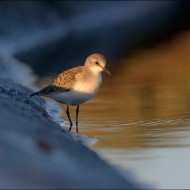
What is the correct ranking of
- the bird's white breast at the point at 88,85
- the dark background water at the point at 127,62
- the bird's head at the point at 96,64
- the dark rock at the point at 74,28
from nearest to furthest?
1. the dark background water at the point at 127,62
2. the bird's white breast at the point at 88,85
3. the bird's head at the point at 96,64
4. the dark rock at the point at 74,28

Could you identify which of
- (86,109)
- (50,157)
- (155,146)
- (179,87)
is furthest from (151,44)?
(50,157)

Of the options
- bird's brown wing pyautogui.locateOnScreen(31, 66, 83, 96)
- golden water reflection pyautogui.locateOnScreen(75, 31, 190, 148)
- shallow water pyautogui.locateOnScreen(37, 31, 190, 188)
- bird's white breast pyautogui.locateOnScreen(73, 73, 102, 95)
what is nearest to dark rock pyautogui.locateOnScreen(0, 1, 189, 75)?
golden water reflection pyautogui.locateOnScreen(75, 31, 190, 148)

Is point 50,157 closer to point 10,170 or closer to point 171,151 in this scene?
point 10,170

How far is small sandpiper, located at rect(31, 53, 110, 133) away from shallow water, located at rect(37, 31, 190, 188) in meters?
0.51

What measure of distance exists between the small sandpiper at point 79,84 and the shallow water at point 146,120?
0.51 meters

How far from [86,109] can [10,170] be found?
8275 millimetres

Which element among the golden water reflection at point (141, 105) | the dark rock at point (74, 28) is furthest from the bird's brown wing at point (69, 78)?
the dark rock at point (74, 28)

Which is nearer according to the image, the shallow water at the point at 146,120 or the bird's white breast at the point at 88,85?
the shallow water at the point at 146,120

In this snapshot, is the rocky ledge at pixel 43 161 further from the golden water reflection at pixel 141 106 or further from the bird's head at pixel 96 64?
the bird's head at pixel 96 64

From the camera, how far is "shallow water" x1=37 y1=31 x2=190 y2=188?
1066 cm

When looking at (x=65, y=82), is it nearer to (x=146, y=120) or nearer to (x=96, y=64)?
(x=96, y=64)

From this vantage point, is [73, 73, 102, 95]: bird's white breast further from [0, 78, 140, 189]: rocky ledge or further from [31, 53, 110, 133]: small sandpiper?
[0, 78, 140, 189]: rocky ledge

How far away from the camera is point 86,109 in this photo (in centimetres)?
1684

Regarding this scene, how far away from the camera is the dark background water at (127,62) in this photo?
11.7 metres
